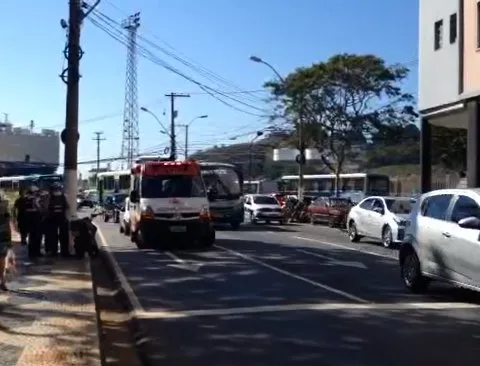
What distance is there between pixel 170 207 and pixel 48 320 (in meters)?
13.0

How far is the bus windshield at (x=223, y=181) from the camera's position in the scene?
34906 mm

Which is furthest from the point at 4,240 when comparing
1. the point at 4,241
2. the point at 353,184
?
the point at 353,184

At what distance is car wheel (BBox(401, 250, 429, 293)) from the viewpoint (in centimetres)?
1362

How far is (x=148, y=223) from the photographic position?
23172mm

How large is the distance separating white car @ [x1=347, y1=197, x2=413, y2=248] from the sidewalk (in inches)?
434

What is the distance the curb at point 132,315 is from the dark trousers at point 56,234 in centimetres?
108

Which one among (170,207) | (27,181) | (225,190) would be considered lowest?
(170,207)

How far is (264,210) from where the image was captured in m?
42.4

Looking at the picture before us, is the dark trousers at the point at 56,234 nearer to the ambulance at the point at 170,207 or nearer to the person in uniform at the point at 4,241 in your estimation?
the ambulance at the point at 170,207

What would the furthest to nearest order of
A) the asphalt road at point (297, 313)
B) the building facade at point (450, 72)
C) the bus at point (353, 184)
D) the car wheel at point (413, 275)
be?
the bus at point (353, 184) → the building facade at point (450, 72) → the car wheel at point (413, 275) → the asphalt road at point (297, 313)

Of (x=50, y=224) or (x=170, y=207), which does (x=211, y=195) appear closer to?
(x=170, y=207)

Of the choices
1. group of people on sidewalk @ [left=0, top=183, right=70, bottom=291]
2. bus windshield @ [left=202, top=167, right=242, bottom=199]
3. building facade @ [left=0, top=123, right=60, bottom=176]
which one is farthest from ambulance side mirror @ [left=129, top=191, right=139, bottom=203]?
building facade @ [left=0, top=123, right=60, bottom=176]

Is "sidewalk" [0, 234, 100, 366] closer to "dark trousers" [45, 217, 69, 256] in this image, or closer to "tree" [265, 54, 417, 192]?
"dark trousers" [45, 217, 69, 256]

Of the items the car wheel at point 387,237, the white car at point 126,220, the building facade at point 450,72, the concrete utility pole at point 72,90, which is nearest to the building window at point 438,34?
the building facade at point 450,72
